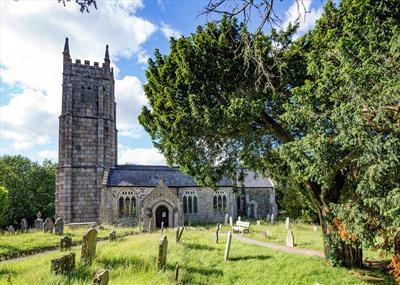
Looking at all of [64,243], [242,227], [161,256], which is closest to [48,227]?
[64,243]

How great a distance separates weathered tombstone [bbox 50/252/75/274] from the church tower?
74.4 feet

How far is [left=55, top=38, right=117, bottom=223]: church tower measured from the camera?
30797 millimetres

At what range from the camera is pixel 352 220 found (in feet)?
28.8

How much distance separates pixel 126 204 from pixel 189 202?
6.11 meters

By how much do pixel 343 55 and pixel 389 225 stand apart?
4170mm

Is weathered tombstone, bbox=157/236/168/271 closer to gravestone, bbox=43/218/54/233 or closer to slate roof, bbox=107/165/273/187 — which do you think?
gravestone, bbox=43/218/54/233

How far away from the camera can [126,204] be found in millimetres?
30703

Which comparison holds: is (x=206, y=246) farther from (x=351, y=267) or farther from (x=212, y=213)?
(x=212, y=213)

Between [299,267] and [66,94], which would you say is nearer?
[299,267]

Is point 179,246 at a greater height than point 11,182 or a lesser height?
lesser

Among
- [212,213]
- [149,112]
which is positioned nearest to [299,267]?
[149,112]

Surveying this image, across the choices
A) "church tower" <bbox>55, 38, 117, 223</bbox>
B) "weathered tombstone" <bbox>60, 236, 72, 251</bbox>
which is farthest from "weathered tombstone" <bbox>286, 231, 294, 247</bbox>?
"church tower" <bbox>55, 38, 117, 223</bbox>

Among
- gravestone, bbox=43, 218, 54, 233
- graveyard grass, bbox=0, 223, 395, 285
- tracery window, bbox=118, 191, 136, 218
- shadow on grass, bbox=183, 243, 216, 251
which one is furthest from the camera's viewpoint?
tracery window, bbox=118, 191, 136, 218

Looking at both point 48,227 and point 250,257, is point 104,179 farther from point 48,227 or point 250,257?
point 250,257
